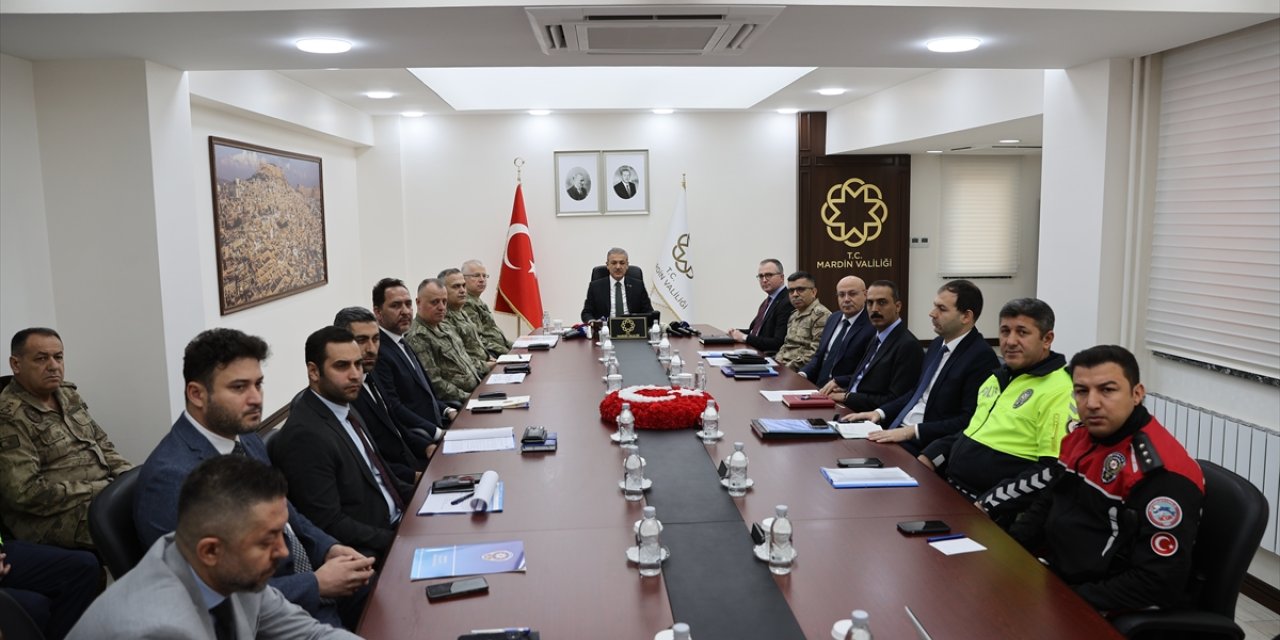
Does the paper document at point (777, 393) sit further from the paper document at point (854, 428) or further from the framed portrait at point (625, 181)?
the framed portrait at point (625, 181)

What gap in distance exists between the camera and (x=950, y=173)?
945 centimetres

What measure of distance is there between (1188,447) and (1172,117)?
1.64 metres

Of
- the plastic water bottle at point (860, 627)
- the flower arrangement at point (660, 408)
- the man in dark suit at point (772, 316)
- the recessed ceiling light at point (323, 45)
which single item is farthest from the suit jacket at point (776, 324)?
the plastic water bottle at point (860, 627)

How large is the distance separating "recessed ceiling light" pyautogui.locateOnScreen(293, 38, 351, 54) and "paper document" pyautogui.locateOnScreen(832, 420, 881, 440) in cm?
282

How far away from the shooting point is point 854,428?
3.62m

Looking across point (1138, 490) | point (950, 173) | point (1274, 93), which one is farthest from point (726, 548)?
point (950, 173)

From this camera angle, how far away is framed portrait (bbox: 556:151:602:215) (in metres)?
9.08

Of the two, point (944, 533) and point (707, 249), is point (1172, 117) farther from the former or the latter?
point (707, 249)

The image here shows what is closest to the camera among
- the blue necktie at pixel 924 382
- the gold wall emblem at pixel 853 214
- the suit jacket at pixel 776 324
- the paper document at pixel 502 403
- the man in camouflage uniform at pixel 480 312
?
the blue necktie at pixel 924 382

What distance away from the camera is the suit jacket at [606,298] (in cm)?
749

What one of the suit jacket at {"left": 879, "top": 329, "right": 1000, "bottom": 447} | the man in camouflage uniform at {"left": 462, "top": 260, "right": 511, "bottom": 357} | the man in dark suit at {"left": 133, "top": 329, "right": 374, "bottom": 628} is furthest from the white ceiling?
the man in camouflage uniform at {"left": 462, "top": 260, "right": 511, "bottom": 357}

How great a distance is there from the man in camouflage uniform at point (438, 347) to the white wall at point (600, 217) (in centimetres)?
387

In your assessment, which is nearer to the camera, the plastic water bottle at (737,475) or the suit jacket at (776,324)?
the plastic water bottle at (737,475)

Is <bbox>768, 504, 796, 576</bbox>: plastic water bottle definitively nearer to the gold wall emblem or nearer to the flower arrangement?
the flower arrangement
